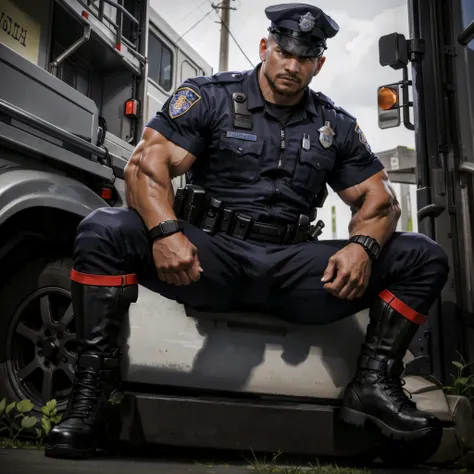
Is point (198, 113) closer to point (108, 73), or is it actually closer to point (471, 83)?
point (471, 83)

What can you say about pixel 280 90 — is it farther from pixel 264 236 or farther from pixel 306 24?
pixel 264 236

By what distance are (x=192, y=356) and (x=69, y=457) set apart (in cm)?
55

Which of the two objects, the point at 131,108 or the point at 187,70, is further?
the point at 187,70

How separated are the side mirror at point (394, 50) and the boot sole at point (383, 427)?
248cm

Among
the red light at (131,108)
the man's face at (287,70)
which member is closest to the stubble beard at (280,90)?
the man's face at (287,70)

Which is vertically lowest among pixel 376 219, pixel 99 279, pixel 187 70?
pixel 99 279

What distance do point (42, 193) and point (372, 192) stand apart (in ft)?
4.47

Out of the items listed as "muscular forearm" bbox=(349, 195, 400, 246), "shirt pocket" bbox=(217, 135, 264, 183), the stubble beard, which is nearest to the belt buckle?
"shirt pocket" bbox=(217, 135, 264, 183)

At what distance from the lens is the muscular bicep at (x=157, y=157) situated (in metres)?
2.10

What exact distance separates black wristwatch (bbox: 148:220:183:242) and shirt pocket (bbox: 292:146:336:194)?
2.00 ft

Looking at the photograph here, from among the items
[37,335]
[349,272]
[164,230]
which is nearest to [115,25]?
[37,335]

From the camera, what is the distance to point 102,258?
195cm

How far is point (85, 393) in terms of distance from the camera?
187 centimetres

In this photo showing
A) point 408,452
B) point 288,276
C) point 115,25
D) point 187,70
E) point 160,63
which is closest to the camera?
point 408,452
